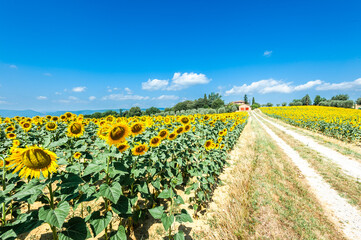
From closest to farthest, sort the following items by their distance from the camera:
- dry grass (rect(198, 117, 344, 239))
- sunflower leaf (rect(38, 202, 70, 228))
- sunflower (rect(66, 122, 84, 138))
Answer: sunflower leaf (rect(38, 202, 70, 228)), sunflower (rect(66, 122, 84, 138)), dry grass (rect(198, 117, 344, 239))

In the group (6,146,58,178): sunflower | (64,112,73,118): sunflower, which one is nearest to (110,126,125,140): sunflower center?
(6,146,58,178): sunflower

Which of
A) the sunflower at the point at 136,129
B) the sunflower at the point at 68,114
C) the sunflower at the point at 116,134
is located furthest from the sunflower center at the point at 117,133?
the sunflower at the point at 68,114

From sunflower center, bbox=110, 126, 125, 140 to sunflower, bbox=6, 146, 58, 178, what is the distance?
691 mm

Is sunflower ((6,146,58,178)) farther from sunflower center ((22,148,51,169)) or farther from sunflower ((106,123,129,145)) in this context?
sunflower ((106,123,129,145))

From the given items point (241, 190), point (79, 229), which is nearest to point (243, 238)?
point (241, 190)

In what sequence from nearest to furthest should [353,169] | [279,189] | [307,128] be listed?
1. [279,189]
2. [353,169]
3. [307,128]

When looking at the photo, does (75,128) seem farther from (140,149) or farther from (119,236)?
(119,236)

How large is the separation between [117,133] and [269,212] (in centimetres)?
430

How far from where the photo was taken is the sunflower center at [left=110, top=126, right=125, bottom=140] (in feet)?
6.70

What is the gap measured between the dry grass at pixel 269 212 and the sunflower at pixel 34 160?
2.99 metres

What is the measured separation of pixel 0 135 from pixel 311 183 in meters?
12.3

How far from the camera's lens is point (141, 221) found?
10.3 feet

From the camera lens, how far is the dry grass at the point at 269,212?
3023 millimetres

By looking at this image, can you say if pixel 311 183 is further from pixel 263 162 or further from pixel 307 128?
pixel 307 128
